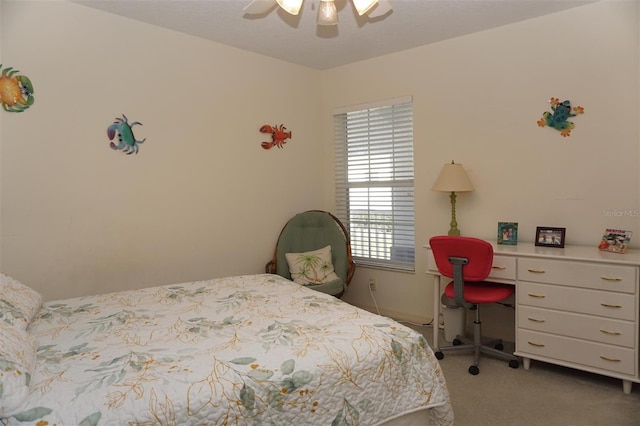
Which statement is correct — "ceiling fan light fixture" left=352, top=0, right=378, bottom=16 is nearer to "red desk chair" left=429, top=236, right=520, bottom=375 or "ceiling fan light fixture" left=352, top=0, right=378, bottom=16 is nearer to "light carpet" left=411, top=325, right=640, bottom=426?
"red desk chair" left=429, top=236, right=520, bottom=375

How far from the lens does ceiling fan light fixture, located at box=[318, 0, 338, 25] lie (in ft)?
7.29

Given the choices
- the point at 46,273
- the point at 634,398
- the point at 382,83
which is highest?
the point at 382,83

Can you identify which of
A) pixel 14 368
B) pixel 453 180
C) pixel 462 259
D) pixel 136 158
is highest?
pixel 136 158

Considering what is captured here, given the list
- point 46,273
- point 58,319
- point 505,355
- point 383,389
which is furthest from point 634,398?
point 46,273

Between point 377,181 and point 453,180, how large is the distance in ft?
3.01

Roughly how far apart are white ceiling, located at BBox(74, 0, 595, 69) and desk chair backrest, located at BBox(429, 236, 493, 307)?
5.17 ft

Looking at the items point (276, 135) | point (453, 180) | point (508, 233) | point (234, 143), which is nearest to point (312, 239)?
point (276, 135)

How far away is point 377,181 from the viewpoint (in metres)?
4.04

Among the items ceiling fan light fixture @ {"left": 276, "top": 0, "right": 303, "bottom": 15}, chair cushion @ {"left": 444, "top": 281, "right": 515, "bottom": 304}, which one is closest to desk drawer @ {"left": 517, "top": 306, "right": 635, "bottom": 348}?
chair cushion @ {"left": 444, "top": 281, "right": 515, "bottom": 304}

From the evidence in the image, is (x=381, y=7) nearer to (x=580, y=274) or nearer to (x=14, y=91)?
(x=580, y=274)

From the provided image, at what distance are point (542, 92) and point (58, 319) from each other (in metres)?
3.34

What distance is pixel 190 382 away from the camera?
53.4 inches

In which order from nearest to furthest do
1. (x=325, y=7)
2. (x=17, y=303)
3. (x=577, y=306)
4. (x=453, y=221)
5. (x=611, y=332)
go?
(x=17, y=303)
(x=325, y=7)
(x=611, y=332)
(x=577, y=306)
(x=453, y=221)

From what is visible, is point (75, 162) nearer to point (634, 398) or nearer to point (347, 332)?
point (347, 332)
